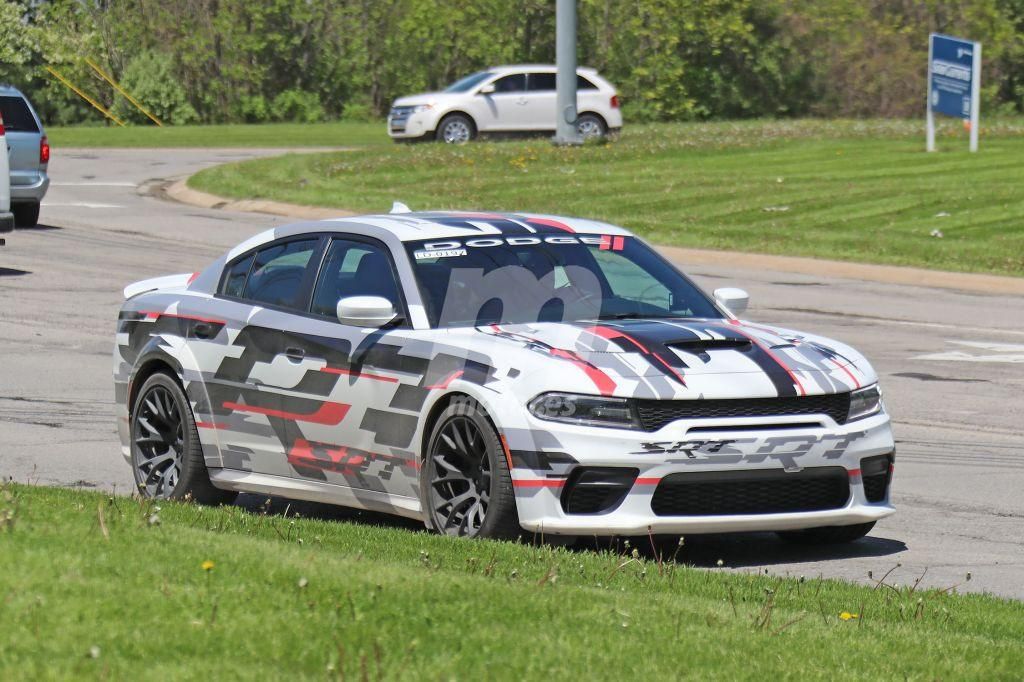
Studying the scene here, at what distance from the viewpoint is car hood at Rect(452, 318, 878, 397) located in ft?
25.0

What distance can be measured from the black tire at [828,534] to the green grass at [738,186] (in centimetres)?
1346

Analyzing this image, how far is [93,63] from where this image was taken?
181 feet

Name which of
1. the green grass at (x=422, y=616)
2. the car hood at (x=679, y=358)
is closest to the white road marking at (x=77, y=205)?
the car hood at (x=679, y=358)

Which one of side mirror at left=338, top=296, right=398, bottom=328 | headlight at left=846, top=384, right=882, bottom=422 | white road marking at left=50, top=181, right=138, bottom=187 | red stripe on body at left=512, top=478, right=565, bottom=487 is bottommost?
white road marking at left=50, top=181, right=138, bottom=187

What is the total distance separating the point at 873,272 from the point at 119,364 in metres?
13.0

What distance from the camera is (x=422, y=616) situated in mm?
5547

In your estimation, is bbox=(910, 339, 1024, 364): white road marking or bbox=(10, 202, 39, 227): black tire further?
bbox=(10, 202, 39, 227): black tire

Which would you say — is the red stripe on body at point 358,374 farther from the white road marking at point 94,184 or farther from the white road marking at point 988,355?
the white road marking at point 94,184

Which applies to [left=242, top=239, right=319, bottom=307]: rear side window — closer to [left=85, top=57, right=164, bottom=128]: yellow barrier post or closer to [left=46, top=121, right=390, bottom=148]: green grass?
[left=46, top=121, right=390, bottom=148]: green grass

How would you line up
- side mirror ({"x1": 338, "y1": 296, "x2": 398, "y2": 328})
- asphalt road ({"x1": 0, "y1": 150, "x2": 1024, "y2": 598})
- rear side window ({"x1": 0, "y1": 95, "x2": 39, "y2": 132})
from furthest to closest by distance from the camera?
rear side window ({"x1": 0, "y1": 95, "x2": 39, "y2": 132}) < asphalt road ({"x1": 0, "y1": 150, "x2": 1024, "y2": 598}) < side mirror ({"x1": 338, "y1": 296, "x2": 398, "y2": 328})

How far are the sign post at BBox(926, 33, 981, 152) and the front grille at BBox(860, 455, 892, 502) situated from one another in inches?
936

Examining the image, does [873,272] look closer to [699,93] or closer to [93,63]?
[699,93]

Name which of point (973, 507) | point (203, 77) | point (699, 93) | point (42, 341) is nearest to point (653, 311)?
point (973, 507)

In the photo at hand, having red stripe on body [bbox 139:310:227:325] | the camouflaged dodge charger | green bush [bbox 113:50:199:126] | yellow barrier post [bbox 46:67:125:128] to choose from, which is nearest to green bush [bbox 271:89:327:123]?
green bush [bbox 113:50:199:126]
